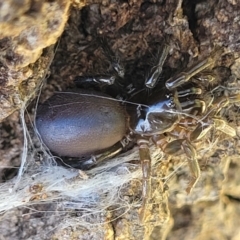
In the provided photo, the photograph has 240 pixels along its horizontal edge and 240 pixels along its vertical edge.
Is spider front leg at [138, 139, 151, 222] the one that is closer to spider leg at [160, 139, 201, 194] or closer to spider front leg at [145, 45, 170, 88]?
spider leg at [160, 139, 201, 194]

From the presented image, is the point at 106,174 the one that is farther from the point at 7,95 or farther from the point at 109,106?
the point at 7,95

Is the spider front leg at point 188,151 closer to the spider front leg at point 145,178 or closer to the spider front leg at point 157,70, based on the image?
the spider front leg at point 145,178

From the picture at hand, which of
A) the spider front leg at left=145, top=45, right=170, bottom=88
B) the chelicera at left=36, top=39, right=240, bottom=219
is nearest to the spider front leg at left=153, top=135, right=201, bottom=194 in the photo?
the chelicera at left=36, top=39, right=240, bottom=219

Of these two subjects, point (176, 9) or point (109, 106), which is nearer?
point (176, 9)

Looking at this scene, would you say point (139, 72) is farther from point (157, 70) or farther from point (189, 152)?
point (189, 152)

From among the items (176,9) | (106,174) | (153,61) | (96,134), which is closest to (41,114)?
(96,134)

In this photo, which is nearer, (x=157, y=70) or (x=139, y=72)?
(x=157, y=70)

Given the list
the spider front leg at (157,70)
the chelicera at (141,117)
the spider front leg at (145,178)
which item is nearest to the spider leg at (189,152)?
the chelicera at (141,117)

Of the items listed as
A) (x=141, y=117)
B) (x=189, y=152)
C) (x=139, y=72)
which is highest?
(x=139, y=72)

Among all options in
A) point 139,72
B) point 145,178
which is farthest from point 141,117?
point 145,178
